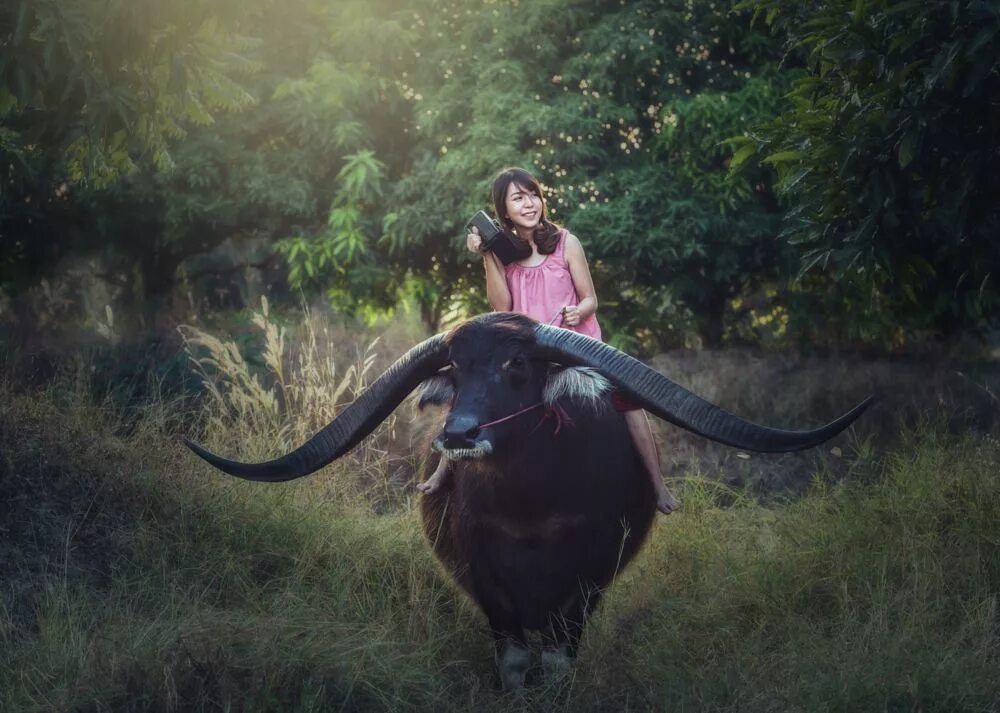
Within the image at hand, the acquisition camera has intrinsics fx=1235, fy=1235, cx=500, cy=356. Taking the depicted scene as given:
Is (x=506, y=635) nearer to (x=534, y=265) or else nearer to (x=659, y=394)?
(x=659, y=394)

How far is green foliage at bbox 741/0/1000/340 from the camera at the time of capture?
4.93m

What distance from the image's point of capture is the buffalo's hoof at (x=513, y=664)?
5082 millimetres

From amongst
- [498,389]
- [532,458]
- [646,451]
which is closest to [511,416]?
[498,389]

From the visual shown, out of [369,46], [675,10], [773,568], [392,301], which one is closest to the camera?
[773,568]

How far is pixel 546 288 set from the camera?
5.96 meters

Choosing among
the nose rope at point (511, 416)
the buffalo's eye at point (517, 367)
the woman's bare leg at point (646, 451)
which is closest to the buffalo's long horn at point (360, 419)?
the buffalo's eye at point (517, 367)

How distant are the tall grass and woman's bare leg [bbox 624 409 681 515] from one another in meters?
0.46

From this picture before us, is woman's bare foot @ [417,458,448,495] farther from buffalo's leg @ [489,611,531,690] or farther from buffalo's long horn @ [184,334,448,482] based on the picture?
buffalo's leg @ [489,611,531,690]

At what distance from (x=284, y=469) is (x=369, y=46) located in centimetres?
956

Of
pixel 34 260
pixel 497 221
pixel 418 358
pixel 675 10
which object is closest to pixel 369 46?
pixel 675 10

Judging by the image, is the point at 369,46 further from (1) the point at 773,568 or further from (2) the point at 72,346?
(1) the point at 773,568

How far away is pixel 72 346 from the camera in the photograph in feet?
35.4

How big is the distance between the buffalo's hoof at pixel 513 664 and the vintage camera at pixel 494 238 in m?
1.87

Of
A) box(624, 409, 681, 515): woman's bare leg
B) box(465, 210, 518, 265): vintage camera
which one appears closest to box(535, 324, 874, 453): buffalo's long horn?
box(624, 409, 681, 515): woman's bare leg
